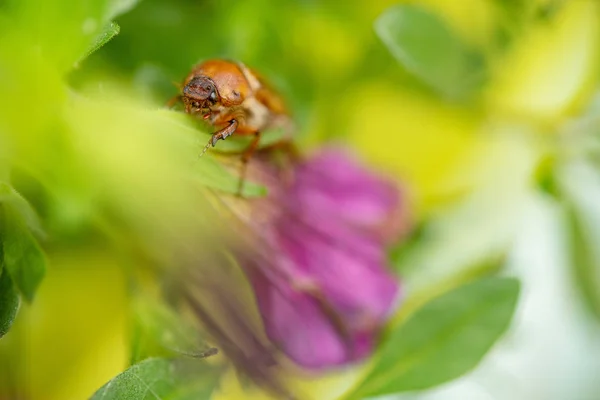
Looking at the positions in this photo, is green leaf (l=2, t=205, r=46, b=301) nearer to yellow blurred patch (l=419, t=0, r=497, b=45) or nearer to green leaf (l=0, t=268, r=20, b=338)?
green leaf (l=0, t=268, r=20, b=338)

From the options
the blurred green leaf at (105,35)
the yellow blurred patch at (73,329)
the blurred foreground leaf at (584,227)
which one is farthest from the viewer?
the blurred foreground leaf at (584,227)

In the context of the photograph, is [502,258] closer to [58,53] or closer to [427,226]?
[427,226]

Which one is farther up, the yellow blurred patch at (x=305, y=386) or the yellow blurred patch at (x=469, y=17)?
the yellow blurred patch at (x=469, y=17)

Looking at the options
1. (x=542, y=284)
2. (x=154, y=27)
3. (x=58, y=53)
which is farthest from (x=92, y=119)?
(x=542, y=284)

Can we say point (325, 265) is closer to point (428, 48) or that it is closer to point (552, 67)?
point (428, 48)

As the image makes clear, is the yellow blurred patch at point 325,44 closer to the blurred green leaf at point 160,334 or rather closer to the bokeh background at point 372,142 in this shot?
the bokeh background at point 372,142

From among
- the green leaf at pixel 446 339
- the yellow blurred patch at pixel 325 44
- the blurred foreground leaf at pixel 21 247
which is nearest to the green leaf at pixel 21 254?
the blurred foreground leaf at pixel 21 247
